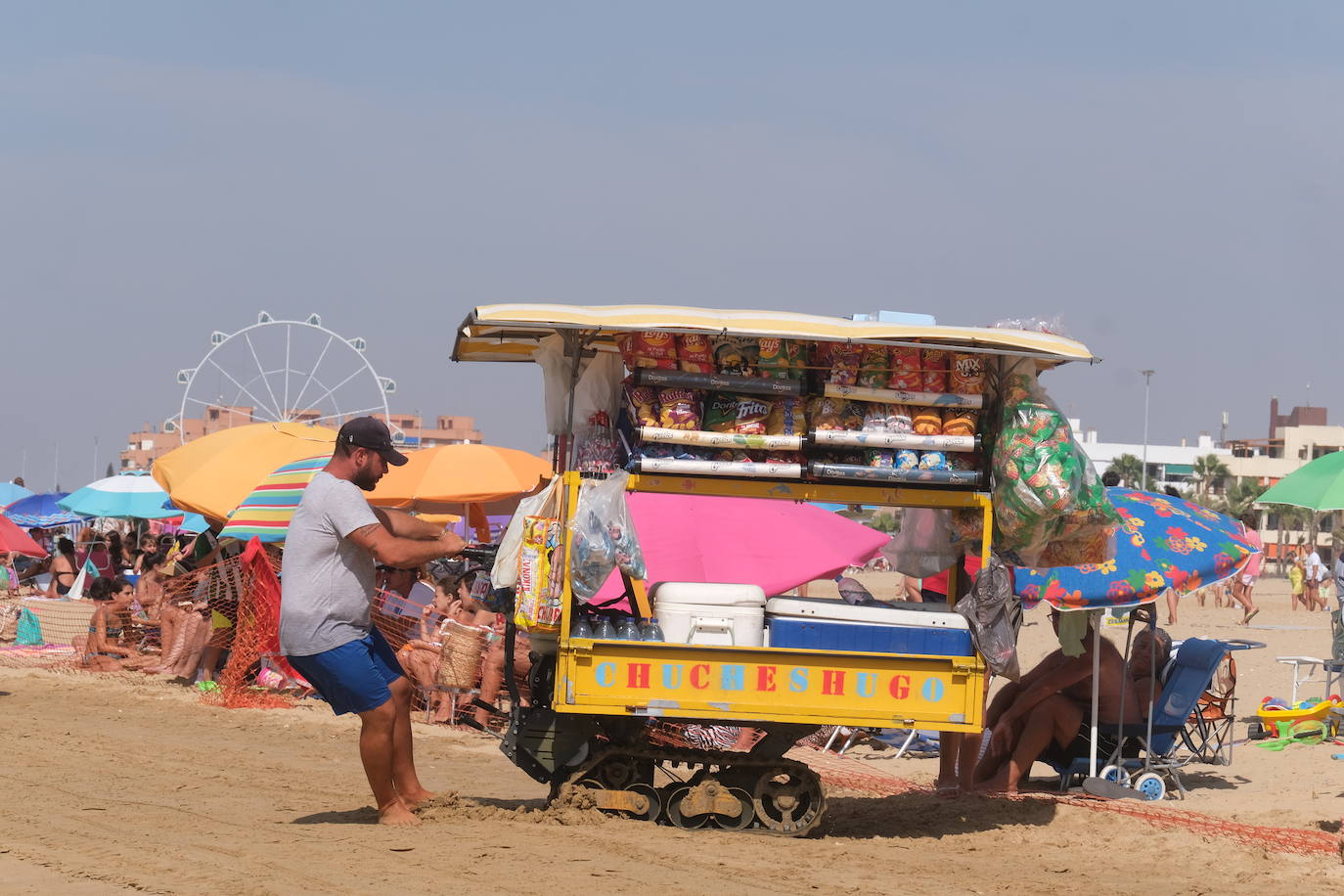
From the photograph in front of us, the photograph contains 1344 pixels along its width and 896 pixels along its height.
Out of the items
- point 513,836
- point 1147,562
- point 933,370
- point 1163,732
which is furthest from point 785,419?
point 1163,732

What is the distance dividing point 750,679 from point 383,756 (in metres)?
1.77

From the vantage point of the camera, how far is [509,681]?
7637mm

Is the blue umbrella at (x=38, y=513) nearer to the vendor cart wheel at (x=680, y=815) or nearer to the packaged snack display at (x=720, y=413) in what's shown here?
the vendor cart wheel at (x=680, y=815)

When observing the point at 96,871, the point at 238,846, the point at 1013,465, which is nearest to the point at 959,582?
the point at 1013,465

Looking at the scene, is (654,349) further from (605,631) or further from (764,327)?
(605,631)

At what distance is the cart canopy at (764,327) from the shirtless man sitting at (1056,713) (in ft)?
8.77

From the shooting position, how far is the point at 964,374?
7500 millimetres

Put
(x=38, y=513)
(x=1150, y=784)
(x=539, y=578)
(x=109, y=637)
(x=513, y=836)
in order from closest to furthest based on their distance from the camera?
(x=513, y=836)
(x=539, y=578)
(x=1150, y=784)
(x=109, y=637)
(x=38, y=513)

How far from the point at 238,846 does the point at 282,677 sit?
7.86 metres

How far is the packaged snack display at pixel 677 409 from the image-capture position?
23.6 feet

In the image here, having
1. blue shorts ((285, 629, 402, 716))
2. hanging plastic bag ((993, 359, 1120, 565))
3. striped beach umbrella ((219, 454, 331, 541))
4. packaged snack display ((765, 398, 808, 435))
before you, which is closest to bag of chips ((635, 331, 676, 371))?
packaged snack display ((765, 398, 808, 435))

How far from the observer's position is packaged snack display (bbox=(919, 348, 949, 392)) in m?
7.46

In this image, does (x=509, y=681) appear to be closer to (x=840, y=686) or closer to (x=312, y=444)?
(x=840, y=686)

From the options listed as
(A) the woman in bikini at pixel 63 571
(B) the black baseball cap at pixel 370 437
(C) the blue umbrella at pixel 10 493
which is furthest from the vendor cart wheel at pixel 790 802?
(C) the blue umbrella at pixel 10 493
